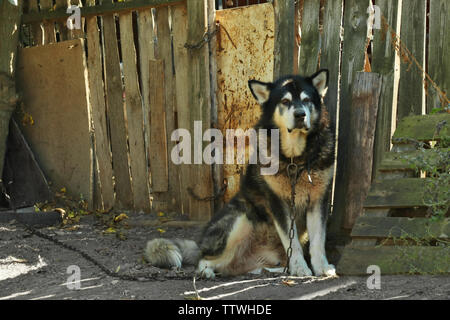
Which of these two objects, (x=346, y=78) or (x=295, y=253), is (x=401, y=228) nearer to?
(x=295, y=253)

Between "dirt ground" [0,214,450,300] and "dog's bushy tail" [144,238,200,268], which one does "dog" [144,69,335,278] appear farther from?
"dirt ground" [0,214,450,300]

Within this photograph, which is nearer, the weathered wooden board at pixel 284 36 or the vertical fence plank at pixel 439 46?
the vertical fence plank at pixel 439 46

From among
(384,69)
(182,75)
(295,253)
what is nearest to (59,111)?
(182,75)

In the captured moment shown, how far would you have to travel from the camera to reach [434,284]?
3.21 meters

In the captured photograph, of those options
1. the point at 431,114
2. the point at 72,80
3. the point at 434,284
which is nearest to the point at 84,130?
the point at 72,80

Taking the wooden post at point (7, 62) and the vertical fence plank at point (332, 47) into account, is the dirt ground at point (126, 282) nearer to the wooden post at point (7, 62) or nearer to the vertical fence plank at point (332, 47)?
the wooden post at point (7, 62)

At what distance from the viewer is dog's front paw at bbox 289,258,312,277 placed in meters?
4.29

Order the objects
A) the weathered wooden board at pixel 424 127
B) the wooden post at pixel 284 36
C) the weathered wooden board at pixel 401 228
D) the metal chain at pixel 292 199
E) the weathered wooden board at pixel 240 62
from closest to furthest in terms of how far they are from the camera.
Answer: the weathered wooden board at pixel 401 228 < the weathered wooden board at pixel 424 127 < the metal chain at pixel 292 199 < the wooden post at pixel 284 36 < the weathered wooden board at pixel 240 62

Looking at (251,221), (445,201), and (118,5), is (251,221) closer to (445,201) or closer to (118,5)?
(445,201)

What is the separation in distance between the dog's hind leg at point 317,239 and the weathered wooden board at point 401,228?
1.73 ft

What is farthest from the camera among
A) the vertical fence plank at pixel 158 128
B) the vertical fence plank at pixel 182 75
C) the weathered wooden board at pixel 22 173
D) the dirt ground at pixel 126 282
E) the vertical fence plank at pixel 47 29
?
the vertical fence plank at pixel 47 29

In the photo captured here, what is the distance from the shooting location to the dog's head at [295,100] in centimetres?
437

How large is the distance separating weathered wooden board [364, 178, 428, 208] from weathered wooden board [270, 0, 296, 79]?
5.61 ft

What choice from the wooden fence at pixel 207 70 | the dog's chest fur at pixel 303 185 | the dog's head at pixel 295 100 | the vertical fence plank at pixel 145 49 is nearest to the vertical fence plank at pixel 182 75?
the wooden fence at pixel 207 70
